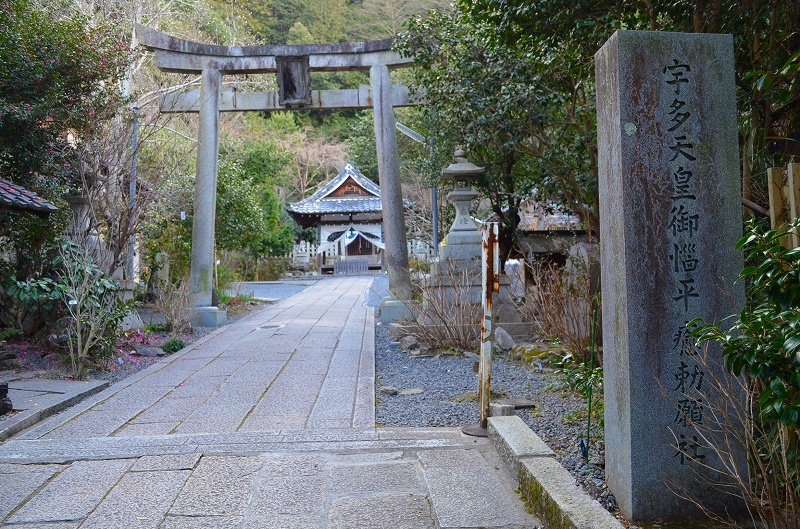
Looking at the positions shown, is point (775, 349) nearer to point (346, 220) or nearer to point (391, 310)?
point (391, 310)

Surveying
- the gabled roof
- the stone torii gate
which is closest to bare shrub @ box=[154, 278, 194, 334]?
the stone torii gate

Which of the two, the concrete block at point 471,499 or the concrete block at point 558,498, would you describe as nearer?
the concrete block at point 558,498

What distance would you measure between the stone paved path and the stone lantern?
134 inches

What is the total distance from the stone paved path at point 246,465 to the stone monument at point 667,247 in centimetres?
66

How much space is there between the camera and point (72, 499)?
3.25 meters

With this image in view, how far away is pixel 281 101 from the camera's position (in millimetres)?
11852

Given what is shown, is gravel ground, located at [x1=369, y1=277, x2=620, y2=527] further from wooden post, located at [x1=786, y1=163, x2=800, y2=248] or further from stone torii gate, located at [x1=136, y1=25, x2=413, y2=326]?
stone torii gate, located at [x1=136, y1=25, x2=413, y2=326]

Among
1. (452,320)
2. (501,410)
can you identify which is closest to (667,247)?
(501,410)

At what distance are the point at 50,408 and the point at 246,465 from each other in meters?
2.40

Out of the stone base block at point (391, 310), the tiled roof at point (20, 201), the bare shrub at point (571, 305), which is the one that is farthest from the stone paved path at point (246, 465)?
the stone base block at point (391, 310)

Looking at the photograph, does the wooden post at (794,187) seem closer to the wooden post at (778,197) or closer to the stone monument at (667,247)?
the wooden post at (778,197)

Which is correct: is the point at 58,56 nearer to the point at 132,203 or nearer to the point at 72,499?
the point at 132,203

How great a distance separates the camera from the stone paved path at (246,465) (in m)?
3.03

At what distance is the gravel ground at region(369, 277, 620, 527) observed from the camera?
3.41 metres
